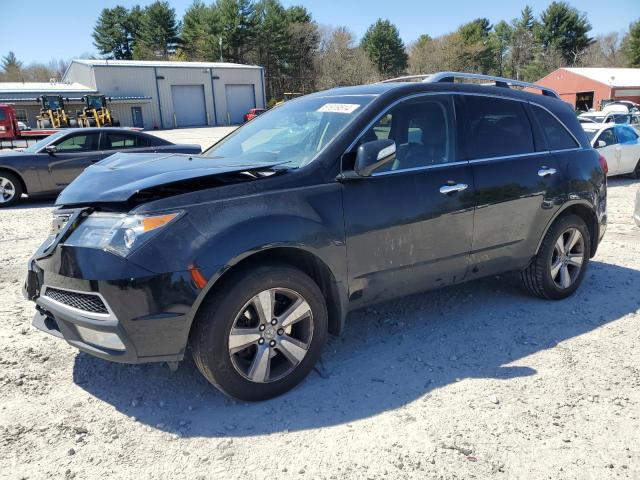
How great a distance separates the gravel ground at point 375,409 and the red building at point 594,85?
1830 inches

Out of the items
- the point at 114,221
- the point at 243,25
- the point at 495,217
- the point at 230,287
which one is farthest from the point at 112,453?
the point at 243,25

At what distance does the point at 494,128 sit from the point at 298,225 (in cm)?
207

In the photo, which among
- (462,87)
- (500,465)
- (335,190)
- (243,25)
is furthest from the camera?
(243,25)

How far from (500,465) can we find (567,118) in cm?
346

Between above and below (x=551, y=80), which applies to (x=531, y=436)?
below

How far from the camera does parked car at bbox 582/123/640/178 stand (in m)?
12.3

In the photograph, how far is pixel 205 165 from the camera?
3279mm

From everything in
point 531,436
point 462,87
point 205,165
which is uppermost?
point 462,87

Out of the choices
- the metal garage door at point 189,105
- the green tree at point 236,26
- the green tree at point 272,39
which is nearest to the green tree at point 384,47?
the green tree at point 272,39

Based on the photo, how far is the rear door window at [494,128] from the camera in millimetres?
3998

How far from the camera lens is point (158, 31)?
70.7 m

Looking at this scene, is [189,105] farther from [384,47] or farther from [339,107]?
[339,107]

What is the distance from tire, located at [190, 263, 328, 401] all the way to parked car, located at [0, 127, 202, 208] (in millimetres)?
7177

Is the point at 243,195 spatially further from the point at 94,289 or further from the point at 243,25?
the point at 243,25
